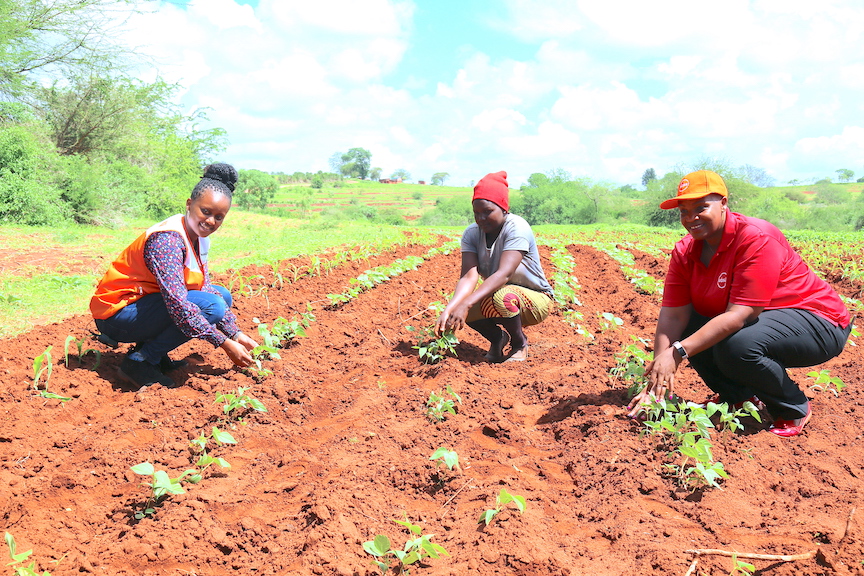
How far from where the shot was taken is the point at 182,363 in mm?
4406

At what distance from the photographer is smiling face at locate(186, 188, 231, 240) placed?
3641mm

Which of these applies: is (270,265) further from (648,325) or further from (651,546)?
(651,546)

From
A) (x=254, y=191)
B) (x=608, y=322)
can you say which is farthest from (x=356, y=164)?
(x=608, y=322)

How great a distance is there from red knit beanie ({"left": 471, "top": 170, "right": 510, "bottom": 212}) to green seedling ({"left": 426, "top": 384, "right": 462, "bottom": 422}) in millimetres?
1418

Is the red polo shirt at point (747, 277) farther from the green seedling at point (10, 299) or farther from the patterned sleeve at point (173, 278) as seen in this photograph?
the green seedling at point (10, 299)

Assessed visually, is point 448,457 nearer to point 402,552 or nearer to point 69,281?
point 402,552

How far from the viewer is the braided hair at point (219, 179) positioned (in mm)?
3688

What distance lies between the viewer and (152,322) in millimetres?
3885

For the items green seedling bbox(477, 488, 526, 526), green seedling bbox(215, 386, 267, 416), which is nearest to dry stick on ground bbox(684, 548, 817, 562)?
green seedling bbox(477, 488, 526, 526)

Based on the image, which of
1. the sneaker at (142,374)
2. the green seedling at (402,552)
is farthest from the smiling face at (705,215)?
the sneaker at (142,374)

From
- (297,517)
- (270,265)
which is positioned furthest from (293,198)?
(297,517)

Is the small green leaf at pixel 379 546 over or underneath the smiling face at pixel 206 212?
underneath

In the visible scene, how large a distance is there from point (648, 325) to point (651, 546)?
390 cm

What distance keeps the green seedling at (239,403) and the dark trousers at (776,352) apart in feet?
8.37
